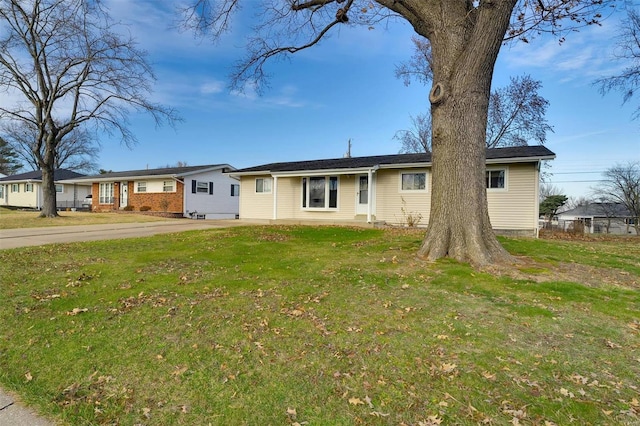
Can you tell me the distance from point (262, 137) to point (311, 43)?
56.9 ft

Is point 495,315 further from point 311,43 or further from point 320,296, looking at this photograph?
point 311,43

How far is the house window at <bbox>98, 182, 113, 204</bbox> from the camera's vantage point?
95.8 ft

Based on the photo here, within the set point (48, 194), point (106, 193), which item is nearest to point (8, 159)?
point (106, 193)

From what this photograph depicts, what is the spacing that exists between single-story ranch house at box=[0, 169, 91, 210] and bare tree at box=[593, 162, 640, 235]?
189 ft

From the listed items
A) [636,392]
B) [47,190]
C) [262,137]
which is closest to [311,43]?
[636,392]

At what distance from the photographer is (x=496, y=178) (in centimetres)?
1352

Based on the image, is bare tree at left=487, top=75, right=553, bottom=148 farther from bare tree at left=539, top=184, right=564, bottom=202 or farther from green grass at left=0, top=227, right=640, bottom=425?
bare tree at left=539, top=184, right=564, bottom=202

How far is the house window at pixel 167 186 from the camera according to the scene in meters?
24.8

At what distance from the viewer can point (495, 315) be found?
12.9 feet

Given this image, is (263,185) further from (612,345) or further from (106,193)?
(106,193)

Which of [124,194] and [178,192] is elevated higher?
[178,192]

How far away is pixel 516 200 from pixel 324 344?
12.6m

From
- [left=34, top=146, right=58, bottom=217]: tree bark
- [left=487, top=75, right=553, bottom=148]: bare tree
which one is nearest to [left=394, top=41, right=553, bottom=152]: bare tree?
[left=487, top=75, right=553, bottom=148]: bare tree

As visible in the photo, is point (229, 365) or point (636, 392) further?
point (229, 365)
